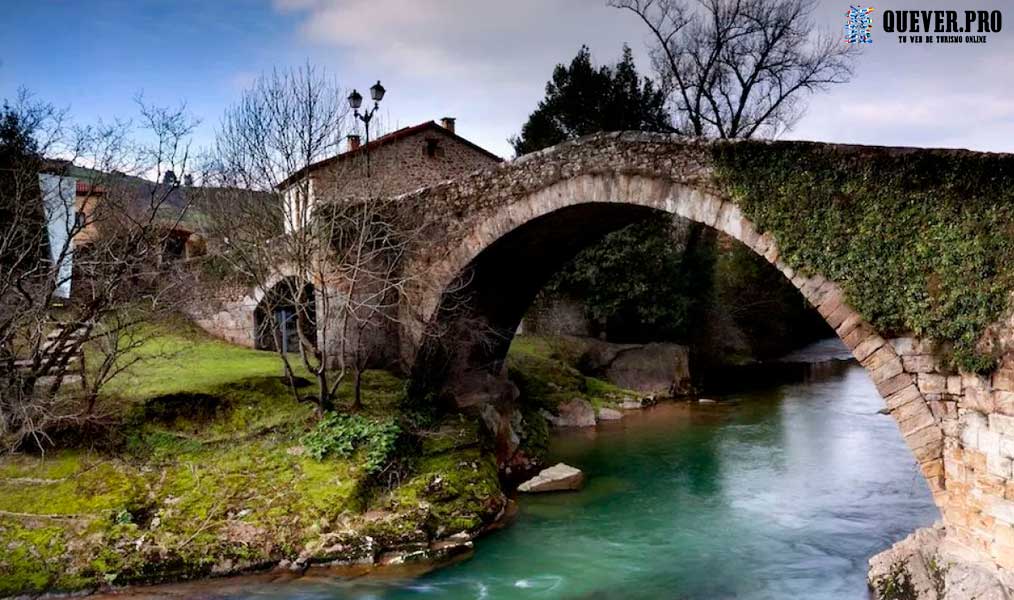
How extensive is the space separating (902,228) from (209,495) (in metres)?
7.74

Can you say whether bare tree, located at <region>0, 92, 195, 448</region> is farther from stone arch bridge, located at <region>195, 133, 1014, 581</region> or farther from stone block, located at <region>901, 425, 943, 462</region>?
stone block, located at <region>901, 425, 943, 462</region>

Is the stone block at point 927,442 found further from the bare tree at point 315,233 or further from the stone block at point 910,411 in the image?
the bare tree at point 315,233

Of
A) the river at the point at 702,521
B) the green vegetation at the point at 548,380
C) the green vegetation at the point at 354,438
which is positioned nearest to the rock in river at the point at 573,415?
the green vegetation at the point at 548,380

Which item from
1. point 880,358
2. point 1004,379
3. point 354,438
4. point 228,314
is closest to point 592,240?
point 354,438

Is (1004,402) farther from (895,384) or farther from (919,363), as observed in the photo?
(895,384)

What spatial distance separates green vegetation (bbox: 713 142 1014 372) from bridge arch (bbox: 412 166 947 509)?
23 cm

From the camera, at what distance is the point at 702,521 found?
386 inches

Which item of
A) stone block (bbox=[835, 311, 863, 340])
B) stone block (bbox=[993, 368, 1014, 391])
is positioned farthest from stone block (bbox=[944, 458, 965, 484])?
stone block (bbox=[835, 311, 863, 340])

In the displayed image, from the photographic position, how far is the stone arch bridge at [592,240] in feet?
21.3

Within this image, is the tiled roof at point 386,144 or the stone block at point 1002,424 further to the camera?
the tiled roof at point 386,144

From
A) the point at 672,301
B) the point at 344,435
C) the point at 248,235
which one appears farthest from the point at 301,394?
the point at 672,301

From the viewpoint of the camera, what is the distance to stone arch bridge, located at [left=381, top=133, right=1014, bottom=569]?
21.3 ft

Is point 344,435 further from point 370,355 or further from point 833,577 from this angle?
point 833,577

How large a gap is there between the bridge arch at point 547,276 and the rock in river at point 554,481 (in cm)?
158
